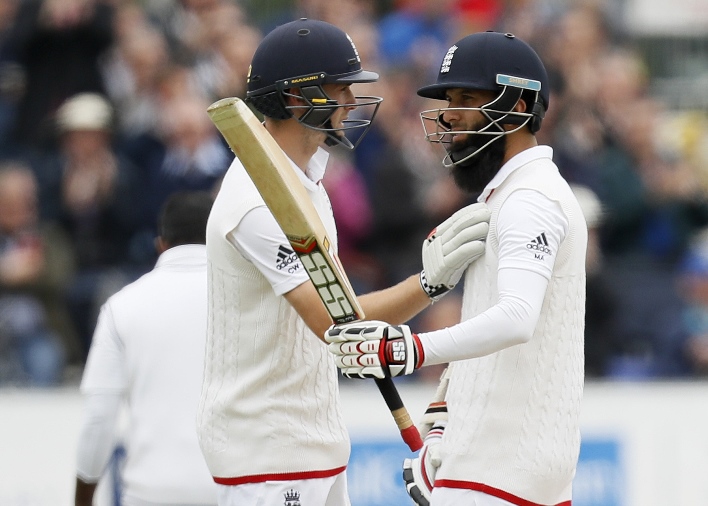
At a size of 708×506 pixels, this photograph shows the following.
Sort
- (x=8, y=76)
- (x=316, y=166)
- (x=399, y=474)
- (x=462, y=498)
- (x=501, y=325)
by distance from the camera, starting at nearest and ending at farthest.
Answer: (x=501, y=325) → (x=462, y=498) → (x=316, y=166) → (x=399, y=474) → (x=8, y=76)

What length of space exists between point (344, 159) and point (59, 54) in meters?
2.18

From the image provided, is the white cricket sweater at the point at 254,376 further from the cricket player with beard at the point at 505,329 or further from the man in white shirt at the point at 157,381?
the man in white shirt at the point at 157,381

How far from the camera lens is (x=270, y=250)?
411 cm

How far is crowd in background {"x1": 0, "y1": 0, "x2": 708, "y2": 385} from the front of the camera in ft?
26.7

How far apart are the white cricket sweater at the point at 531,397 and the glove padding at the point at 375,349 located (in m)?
0.29

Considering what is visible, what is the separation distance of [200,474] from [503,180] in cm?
174

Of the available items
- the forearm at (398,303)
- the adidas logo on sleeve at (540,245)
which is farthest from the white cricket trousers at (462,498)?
the adidas logo on sleeve at (540,245)

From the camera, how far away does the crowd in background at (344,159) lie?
8133 mm

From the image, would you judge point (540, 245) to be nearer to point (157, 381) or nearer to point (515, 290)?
point (515, 290)

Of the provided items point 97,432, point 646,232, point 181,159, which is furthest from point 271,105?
point 646,232

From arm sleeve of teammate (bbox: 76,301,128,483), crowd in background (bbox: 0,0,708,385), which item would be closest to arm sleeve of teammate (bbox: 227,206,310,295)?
arm sleeve of teammate (bbox: 76,301,128,483)

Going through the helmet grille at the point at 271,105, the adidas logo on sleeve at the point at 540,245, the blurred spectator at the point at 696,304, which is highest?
the helmet grille at the point at 271,105

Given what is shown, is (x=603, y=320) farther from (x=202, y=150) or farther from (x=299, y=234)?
(x=299, y=234)

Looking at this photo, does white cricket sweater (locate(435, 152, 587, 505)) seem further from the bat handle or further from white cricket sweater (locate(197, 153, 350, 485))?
white cricket sweater (locate(197, 153, 350, 485))
